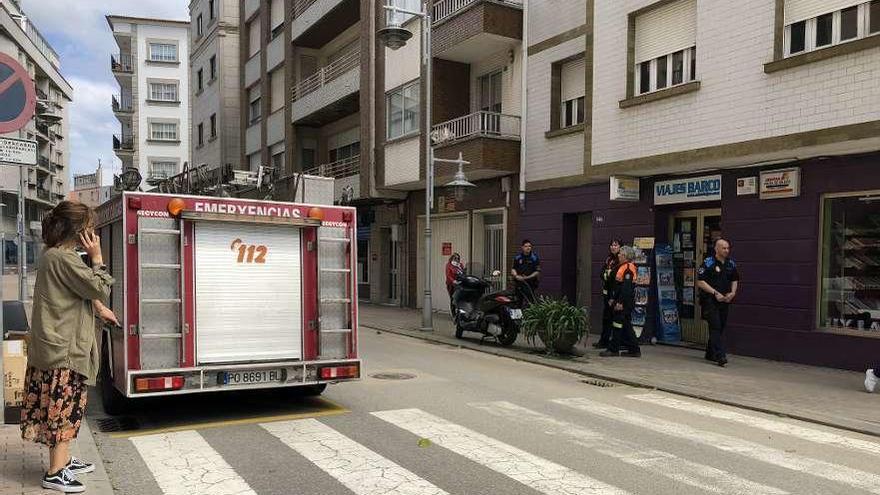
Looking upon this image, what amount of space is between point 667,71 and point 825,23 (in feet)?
9.47

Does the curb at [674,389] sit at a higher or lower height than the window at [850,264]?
lower

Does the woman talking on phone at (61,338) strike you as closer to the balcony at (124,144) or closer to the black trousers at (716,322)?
the black trousers at (716,322)

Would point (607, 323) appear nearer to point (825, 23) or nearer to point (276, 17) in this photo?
point (825, 23)

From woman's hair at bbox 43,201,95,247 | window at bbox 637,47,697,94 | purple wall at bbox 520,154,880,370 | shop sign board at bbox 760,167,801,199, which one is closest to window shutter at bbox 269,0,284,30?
window at bbox 637,47,697,94

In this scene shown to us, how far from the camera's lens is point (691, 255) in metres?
12.6

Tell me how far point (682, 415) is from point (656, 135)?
5760 mm

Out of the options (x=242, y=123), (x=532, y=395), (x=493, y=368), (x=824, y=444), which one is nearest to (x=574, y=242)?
(x=493, y=368)

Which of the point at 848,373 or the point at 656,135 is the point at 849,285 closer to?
the point at 848,373

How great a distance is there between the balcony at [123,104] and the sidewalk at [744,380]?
52.3 metres

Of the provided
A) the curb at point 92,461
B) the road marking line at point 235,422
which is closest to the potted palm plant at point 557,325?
the road marking line at point 235,422

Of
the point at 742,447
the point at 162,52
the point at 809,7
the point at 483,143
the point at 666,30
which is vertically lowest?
the point at 742,447

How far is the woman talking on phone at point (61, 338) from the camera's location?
425 centimetres

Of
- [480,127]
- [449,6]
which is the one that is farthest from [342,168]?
[480,127]

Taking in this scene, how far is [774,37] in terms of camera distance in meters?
9.77
